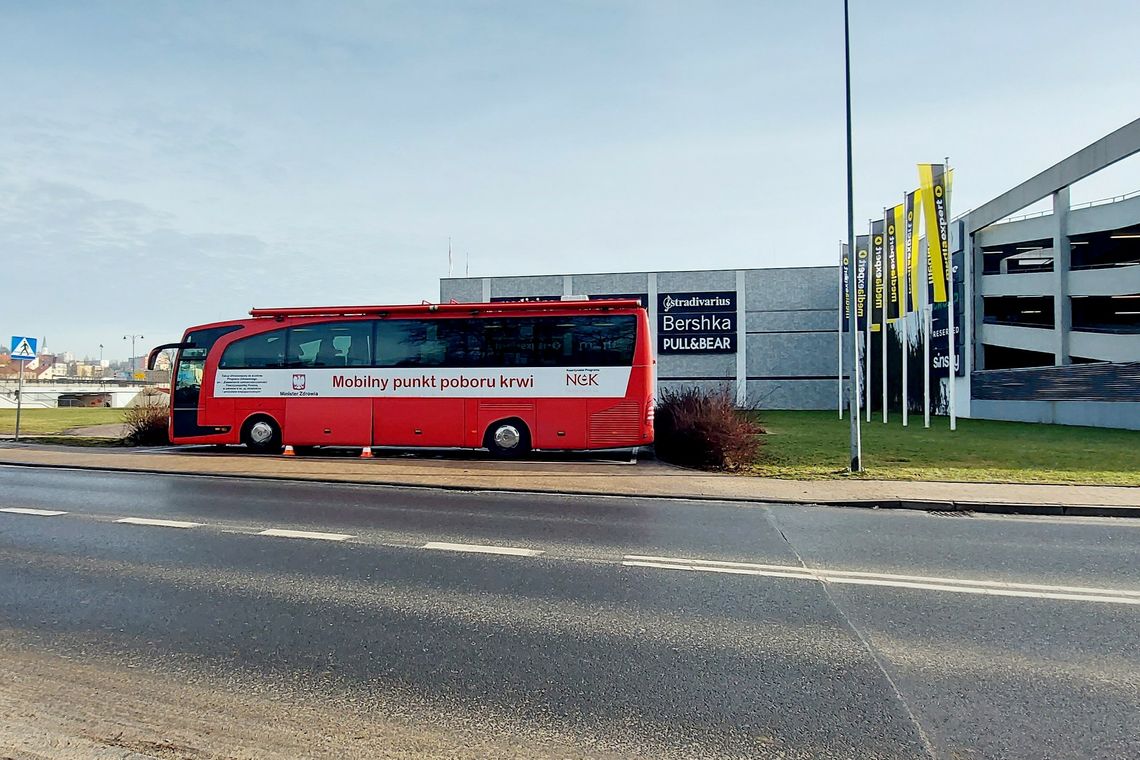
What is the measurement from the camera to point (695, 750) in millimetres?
3168

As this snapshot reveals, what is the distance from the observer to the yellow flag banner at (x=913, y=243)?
23.6 m

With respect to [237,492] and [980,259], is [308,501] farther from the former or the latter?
[980,259]

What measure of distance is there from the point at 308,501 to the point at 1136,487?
12.5m

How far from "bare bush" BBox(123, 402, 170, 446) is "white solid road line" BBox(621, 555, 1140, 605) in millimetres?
16243

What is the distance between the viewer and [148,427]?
18.4m

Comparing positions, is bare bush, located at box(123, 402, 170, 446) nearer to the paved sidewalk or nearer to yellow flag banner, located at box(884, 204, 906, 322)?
the paved sidewalk

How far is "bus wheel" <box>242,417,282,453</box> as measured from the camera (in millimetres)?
16328

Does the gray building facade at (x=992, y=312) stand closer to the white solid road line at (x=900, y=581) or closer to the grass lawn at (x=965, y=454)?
the grass lawn at (x=965, y=454)

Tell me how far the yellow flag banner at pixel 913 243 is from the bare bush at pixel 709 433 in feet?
40.4

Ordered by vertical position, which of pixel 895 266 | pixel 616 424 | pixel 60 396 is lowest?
pixel 616 424

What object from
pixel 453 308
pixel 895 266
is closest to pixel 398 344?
pixel 453 308

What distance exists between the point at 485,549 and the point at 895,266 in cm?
2323

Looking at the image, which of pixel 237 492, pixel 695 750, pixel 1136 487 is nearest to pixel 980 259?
pixel 1136 487

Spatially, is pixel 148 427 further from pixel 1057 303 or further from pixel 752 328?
pixel 1057 303
